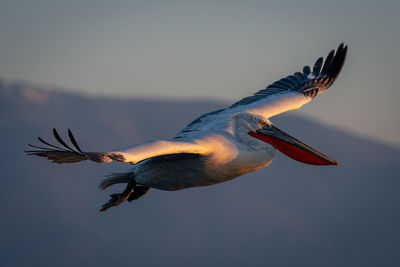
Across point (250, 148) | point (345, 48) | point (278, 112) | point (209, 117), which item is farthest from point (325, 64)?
point (250, 148)

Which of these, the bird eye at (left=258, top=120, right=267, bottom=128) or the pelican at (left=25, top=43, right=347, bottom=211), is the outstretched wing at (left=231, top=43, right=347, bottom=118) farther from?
the bird eye at (left=258, top=120, right=267, bottom=128)

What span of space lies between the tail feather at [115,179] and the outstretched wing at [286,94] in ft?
4.44

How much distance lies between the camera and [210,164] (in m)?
8.96

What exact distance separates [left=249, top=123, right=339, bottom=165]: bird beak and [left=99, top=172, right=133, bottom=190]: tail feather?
2.37m

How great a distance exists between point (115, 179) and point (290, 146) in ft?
10.4

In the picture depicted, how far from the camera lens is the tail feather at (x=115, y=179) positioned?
10.5 m

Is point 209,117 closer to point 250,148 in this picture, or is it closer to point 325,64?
point 250,148

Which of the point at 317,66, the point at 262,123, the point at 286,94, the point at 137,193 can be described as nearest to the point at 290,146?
the point at 262,123

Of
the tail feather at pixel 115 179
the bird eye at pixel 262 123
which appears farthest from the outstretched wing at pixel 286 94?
the tail feather at pixel 115 179

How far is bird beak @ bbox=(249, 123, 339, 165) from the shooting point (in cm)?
966

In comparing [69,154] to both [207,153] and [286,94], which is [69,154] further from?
[286,94]

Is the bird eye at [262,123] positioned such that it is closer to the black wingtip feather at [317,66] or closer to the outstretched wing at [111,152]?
the outstretched wing at [111,152]

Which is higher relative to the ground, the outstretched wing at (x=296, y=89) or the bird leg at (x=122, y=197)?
the outstretched wing at (x=296, y=89)

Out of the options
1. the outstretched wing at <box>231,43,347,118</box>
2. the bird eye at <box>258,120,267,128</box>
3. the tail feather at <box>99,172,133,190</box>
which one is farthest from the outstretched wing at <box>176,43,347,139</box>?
the tail feather at <box>99,172,133,190</box>
